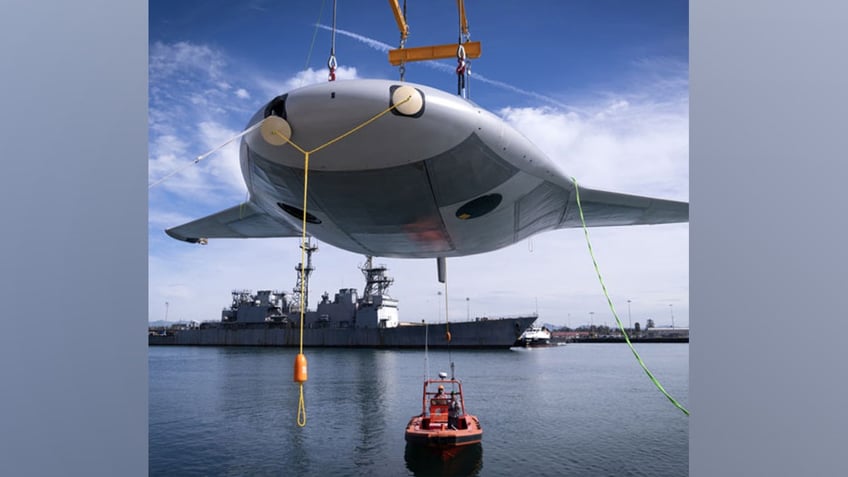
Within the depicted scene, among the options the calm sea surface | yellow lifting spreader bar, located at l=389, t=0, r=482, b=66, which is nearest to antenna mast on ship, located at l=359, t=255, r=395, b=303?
the calm sea surface

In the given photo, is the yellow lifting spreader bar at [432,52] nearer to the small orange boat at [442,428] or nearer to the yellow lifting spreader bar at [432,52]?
the yellow lifting spreader bar at [432,52]

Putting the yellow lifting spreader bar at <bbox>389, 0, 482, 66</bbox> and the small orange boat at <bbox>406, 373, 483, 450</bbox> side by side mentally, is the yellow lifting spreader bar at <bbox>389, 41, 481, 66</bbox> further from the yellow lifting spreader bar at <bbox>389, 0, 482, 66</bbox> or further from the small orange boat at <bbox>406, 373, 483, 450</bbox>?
the small orange boat at <bbox>406, 373, 483, 450</bbox>

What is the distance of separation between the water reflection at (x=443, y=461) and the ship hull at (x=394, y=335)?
45645mm

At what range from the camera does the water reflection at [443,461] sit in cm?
1394

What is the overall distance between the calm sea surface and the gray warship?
23838mm

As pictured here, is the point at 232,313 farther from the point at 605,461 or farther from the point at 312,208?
the point at 312,208

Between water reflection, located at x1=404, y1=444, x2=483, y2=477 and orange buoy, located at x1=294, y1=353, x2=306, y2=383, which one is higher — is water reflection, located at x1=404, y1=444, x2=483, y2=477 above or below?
below

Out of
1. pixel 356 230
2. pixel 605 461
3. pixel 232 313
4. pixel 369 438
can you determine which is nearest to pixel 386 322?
pixel 232 313

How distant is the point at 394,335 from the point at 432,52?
53260 millimetres

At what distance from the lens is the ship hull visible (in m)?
62.2

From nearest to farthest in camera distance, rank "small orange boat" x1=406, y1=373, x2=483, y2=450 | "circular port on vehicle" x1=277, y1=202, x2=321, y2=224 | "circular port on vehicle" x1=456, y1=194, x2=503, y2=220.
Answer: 1. "circular port on vehicle" x1=456, y1=194, x2=503, y2=220
2. "circular port on vehicle" x1=277, y1=202, x2=321, y2=224
3. "small orange boat" x1=406, y1=373, x2=483, y2=450

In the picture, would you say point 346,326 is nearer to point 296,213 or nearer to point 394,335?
point 394,335

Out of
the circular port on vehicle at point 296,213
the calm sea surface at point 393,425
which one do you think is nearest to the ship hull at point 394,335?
the calm sea surface at point 393,425

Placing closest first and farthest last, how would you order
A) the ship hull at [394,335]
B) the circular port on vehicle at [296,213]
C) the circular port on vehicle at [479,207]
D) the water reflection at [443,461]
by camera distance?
the circular port on vehicle at [479,207] → the circular port on vehicle at [296,213] → the water reflection at [443,461] → the ship hull at [394,335]
